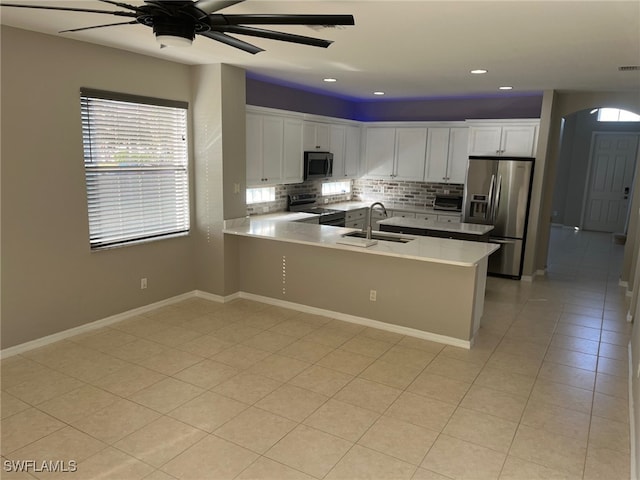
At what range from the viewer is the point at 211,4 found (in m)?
1.93

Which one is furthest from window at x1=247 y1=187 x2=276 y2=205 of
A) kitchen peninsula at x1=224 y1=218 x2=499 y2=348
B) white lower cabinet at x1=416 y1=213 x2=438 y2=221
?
white lower cabinet at x1=416 y1=213 x2=438 y2=221

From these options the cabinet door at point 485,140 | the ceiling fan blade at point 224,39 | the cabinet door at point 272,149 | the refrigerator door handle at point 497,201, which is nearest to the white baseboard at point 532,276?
the refrigerator door handle at point 497,201

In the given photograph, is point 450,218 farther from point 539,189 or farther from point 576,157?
point 576,157

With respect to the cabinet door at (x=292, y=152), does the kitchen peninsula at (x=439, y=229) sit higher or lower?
lower

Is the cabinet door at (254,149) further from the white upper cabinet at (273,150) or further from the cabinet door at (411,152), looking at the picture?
the cabinet door at (411,152)

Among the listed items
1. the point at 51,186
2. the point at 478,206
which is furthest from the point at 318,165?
the point at 51,186

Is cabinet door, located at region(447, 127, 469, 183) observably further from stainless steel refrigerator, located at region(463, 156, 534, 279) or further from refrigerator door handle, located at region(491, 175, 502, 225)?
refrigerator door handle, located at region(491, 175, 502, 225)

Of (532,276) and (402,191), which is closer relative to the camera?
(532,276)

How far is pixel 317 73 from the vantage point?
499 centimetres

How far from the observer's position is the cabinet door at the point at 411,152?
7254 millimetres

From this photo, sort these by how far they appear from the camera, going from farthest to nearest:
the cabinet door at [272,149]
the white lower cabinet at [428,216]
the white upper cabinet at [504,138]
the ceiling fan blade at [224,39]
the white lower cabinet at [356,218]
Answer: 1. the white lower cabinet at [428,216]
2. the white lower cabinet at [356,218]
3. the white upper cabinet at [504,138]
4. the cabinet door at [272,149]
5. the ceiling fan blade at [224,39]

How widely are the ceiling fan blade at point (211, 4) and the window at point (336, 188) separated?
553 centimetres

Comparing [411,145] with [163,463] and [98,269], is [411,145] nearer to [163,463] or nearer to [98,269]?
[98,269]

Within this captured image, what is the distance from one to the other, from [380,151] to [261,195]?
2.45 metres
